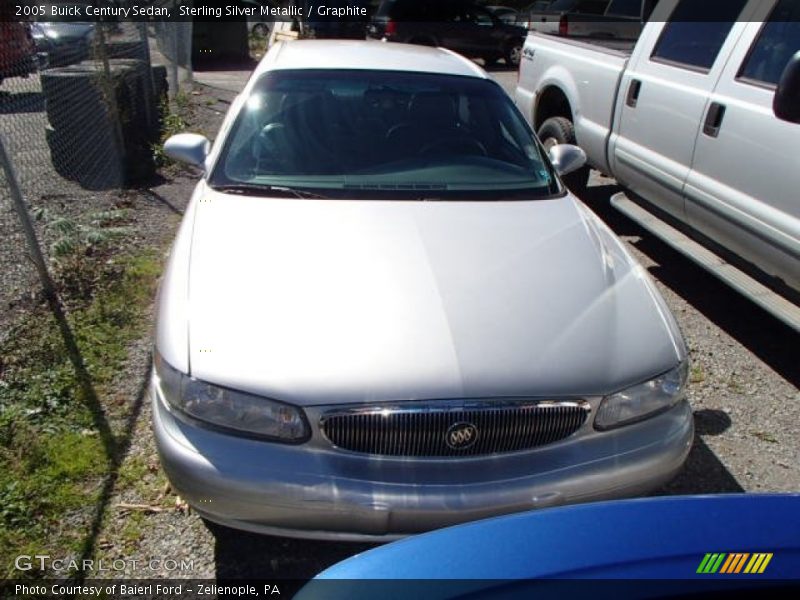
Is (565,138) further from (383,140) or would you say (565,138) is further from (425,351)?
(425,351)

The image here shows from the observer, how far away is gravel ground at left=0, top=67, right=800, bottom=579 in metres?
2.54

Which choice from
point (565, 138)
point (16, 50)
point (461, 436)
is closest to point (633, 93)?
point (565, 138)

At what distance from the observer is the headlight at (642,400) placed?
2266 millimetres

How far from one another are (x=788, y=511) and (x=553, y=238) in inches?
64.0

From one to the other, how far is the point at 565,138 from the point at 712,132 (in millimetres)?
1908

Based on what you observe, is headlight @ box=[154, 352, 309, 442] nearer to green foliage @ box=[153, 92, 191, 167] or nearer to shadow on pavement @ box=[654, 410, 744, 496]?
shadow on pavement @ box=[654, 410, 744, 496]

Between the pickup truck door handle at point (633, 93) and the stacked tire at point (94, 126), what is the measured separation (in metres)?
4.60

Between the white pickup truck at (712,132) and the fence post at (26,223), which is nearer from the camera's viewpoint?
the white pickup truck at (712,132)

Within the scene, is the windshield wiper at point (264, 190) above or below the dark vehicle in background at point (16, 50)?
above

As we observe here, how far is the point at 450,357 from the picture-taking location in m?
2.17

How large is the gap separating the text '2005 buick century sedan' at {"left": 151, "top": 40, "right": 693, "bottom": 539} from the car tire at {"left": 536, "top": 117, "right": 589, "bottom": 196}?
10.2 feet

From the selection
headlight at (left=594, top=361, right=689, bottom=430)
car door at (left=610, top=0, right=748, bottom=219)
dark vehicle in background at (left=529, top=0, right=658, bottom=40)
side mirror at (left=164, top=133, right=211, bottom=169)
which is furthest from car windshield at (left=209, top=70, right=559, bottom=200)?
dark vehicle in background at (left=529, top=0, right=658, bottom=40)

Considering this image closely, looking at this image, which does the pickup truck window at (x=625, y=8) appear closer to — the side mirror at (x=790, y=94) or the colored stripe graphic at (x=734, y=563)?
the side mirror at (x=790, y=94)

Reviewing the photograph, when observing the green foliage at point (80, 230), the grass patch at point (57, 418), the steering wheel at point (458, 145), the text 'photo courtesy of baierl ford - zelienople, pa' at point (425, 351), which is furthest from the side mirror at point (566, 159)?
the green foliage at point (80, 230)
